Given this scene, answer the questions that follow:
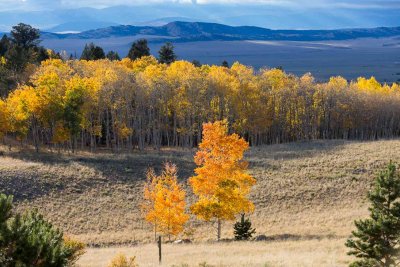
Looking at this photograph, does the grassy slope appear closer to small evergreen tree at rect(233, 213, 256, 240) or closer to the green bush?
small evergreen tree at rect(233, 213, 256, 240)

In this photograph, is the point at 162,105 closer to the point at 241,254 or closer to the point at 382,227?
the point at 241,254

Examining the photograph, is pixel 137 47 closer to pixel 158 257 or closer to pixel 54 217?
pixel 54 217

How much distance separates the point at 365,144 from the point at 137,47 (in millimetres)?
59129

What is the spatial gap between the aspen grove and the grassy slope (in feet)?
18.0

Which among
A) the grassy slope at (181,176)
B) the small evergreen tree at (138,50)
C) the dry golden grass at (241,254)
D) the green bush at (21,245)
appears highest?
the small evergreen tree at (138,50)

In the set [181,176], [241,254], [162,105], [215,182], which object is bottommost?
[181,176]

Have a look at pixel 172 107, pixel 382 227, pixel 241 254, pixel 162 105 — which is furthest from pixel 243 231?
pixel 172 107

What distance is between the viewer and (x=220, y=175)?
3303cm

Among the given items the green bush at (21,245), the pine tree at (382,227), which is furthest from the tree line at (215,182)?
the green bush at (21,245)

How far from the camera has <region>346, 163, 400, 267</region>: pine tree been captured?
19.1 meters

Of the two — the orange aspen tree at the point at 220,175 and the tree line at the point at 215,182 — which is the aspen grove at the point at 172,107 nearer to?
the tree line at the point at 215,182

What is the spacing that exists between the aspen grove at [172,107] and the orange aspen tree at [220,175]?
26.6 metres

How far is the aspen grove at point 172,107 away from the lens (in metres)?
55.9

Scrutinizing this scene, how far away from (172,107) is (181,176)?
1982 centimetres
